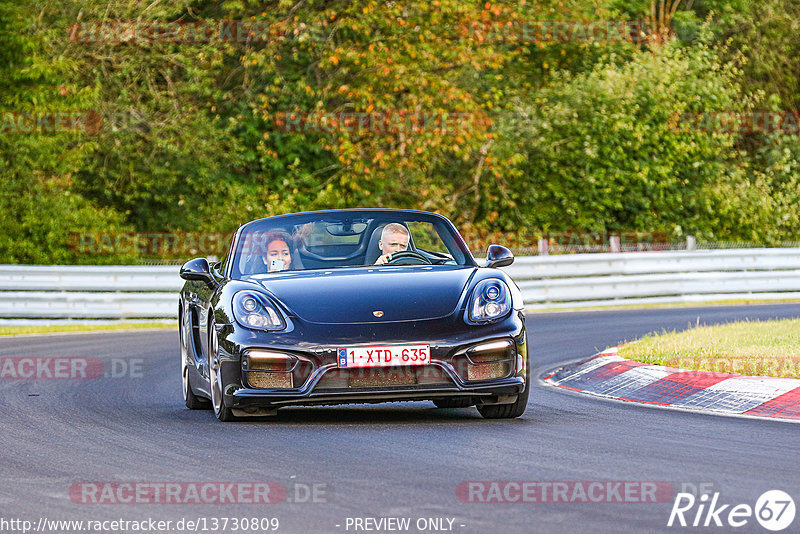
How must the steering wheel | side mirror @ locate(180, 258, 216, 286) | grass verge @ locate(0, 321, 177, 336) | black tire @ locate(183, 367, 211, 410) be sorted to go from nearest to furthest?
the steering wheel, side mirror @ locate(180, 258, 216, 286), black tire @ locate(183, 367, 211, 410), grass verge @ locate(0, 321, 177, 336)

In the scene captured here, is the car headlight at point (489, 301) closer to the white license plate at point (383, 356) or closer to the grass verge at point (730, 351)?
the white license plate at point (383, 356)

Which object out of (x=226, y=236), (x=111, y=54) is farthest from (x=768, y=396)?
(x=111, y=54)

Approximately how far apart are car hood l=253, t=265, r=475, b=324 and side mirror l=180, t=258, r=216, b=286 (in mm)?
799

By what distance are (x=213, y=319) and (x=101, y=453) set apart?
167cm

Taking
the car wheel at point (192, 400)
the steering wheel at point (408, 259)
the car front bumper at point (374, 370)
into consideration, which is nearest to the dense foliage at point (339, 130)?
the car wheel at point (192, 400)

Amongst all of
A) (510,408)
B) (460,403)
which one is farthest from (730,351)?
(460,403)

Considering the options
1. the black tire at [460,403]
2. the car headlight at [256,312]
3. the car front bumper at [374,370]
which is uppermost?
the car headlight at [256,312]

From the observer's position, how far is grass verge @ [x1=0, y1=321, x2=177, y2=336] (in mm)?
21178

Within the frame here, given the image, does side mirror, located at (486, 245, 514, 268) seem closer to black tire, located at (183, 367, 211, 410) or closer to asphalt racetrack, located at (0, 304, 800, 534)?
asphalt racetrack, located at (0, 304, 800, 534)

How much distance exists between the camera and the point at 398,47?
30.4 m

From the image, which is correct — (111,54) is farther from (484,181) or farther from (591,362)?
(591,362)

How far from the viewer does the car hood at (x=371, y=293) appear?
347 inches

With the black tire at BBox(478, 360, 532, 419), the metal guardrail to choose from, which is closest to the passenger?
the black tire at BBox(478, 360, 532, 419)

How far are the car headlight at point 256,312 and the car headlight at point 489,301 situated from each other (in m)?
1.16
